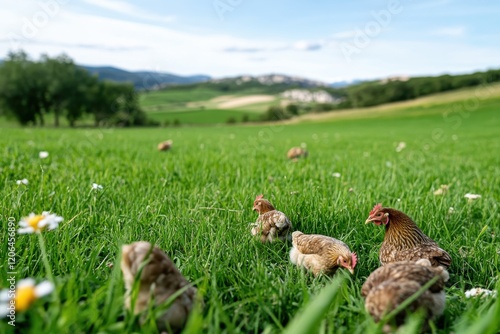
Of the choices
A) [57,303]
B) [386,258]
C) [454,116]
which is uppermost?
[57,303]

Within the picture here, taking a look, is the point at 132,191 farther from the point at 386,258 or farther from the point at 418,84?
the point at 418,84

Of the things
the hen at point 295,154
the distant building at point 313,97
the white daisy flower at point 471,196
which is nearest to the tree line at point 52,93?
the distant building at point 313,97

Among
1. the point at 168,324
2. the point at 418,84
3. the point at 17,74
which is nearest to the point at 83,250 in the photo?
the point at 168,324

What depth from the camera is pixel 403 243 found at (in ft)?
8.64

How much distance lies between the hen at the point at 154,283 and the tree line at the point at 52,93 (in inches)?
2402

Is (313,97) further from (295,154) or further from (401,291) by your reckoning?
(401,291)

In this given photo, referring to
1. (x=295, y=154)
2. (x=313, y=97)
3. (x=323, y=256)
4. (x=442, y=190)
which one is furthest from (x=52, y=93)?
(x=323, y=256)

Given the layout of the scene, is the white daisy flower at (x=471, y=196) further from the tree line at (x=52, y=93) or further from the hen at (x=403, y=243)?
the tree line at (x=52, y=93)

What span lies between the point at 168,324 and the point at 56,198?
95.6 inches

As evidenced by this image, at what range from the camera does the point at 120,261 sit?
1555 mm

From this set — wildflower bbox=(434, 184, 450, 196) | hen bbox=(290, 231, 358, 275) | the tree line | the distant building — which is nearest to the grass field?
hen bbox=(290, 231, 358, 275)

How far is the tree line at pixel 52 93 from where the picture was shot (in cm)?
6144

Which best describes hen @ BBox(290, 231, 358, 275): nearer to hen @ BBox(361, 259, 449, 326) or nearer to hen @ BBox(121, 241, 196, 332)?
hen @ BBox(361, 259, 449, 326)

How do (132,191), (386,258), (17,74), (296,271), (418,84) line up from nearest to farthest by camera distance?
(296,271)
(386,258)
(132,191)
(17,74)
(418,84)
